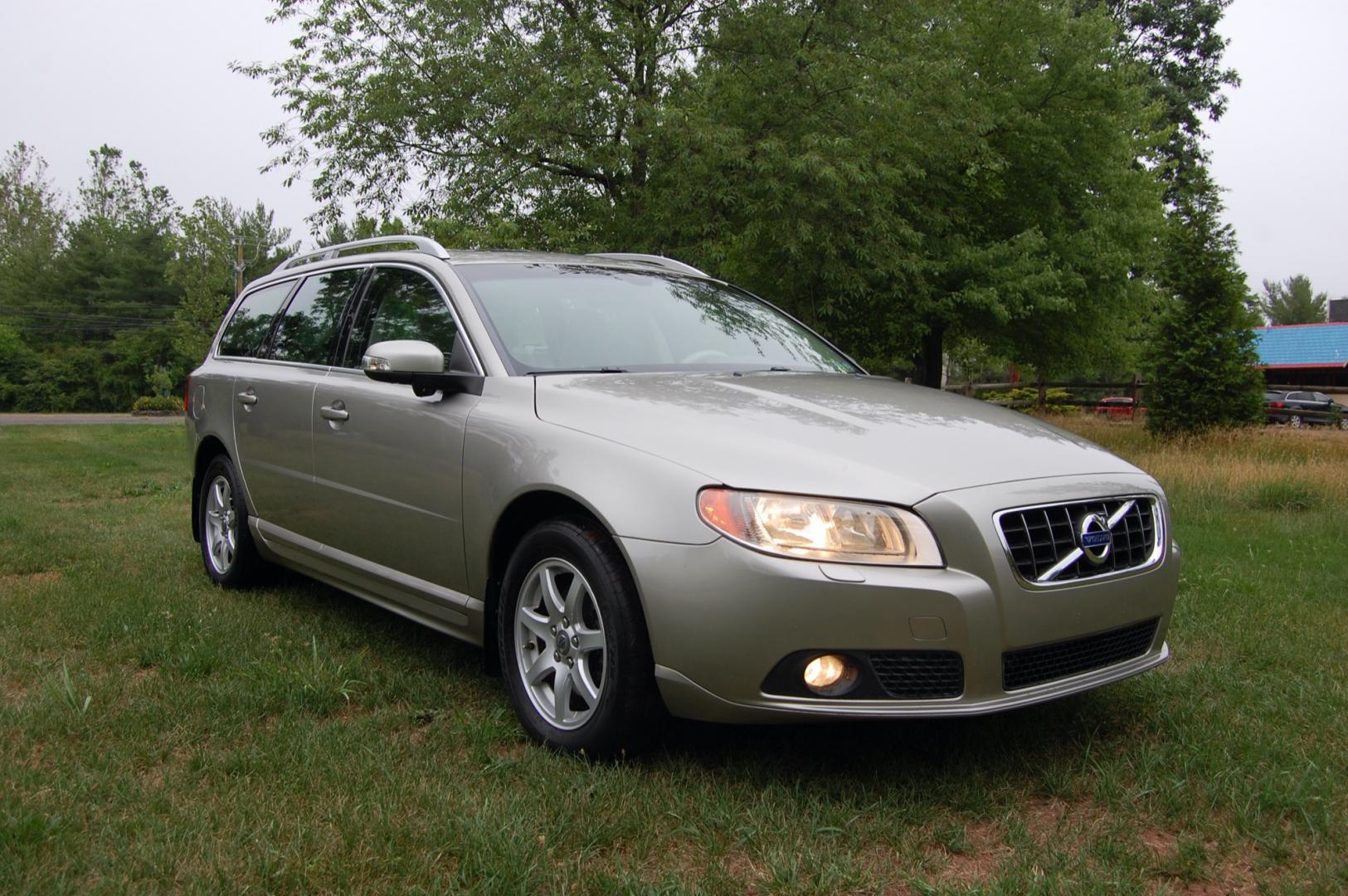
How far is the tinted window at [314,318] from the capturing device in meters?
4.80

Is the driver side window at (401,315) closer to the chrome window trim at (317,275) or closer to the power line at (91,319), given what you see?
the chrome window trim at (317,275)

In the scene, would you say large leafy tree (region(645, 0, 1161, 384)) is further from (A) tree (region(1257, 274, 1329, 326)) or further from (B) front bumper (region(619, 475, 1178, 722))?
(A) tree (region(1257, 274, 1329, 326))

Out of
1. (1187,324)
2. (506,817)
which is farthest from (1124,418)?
(506,817)

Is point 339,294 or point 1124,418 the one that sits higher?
point 339,294

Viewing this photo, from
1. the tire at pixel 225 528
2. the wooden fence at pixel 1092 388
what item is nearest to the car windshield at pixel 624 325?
the tire at pixel 225 528

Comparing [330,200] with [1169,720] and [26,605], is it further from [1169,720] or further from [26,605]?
[1169,720]

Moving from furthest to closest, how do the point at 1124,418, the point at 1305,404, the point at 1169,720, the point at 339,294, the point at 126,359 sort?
1. the point at 126,359
2. the point at 1305,404
3. the point at 1124,418
4. the point at 339,294
5. the point at 1169,720

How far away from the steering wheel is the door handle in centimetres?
136

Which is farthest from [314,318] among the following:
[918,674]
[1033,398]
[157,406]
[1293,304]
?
[1293,304]

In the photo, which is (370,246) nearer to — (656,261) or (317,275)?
(317,275)

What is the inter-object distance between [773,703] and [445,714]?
1.31 m

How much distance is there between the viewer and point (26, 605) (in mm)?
5004

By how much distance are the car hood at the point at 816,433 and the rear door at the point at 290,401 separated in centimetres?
157

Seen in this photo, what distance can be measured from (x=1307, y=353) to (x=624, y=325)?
1970 inches
